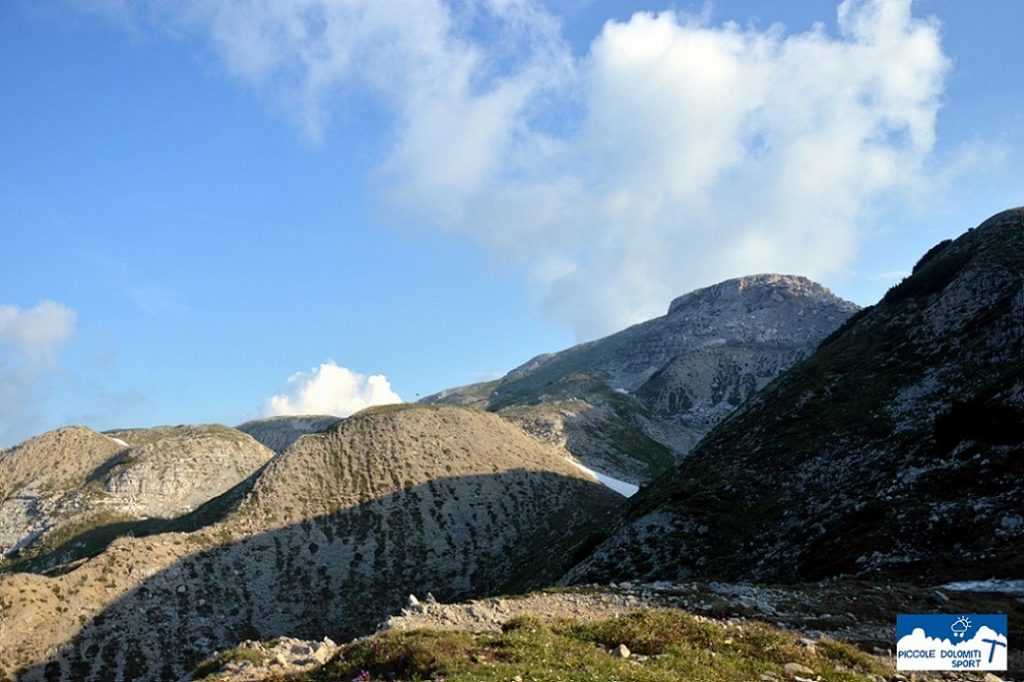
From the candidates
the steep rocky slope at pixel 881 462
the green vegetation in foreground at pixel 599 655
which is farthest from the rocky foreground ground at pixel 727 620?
the steep rocky slope at pixel 881 462

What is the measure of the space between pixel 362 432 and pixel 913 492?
80502 mm

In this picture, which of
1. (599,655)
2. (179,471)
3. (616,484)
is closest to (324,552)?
(616,484)

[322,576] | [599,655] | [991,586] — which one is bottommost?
[322,576]

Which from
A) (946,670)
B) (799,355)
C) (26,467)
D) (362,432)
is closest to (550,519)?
(362,432)

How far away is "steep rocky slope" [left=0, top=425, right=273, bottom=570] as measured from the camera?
113438mm

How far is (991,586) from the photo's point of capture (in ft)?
77.2

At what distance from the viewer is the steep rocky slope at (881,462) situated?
3062 cm

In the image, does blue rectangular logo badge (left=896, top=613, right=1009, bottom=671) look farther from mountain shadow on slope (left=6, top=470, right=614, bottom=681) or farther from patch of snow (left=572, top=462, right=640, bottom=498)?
patch of snow (left=572, top=462, right=640, bottom=498)

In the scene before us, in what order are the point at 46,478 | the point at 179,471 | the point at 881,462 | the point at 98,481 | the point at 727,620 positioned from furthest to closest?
1. the point at 179,471
2. the point at 46,478
3. the point at 98,481
4. the point at 881,462
5. the point at 727,620

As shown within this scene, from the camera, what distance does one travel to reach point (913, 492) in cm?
3500

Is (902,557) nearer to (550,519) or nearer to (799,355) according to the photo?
(550,519)

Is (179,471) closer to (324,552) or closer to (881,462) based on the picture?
(324,552)

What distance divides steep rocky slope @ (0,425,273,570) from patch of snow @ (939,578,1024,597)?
12223 cm

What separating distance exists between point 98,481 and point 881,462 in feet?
495
